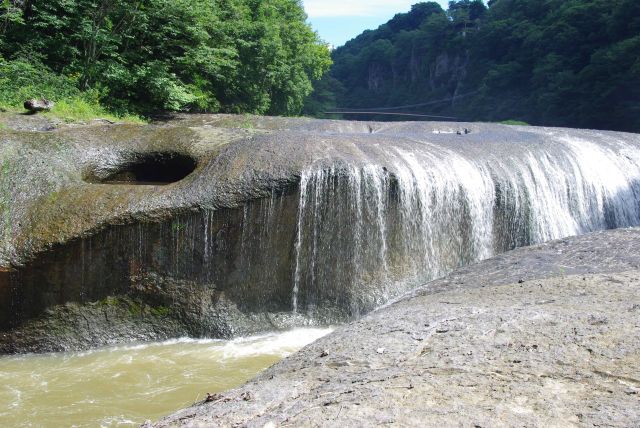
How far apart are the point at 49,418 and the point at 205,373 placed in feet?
5.73

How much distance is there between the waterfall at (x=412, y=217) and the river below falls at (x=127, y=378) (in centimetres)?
108

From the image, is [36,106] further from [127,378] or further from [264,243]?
[127,378]

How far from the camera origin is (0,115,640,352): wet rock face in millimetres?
8258

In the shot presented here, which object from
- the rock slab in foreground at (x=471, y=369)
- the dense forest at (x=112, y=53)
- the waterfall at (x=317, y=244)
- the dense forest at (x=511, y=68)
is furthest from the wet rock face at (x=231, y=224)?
the dense forest at (x=511, y=68)

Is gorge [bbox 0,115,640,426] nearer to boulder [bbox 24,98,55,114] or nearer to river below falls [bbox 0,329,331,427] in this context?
river below falls [bbox 0,329,331,427]

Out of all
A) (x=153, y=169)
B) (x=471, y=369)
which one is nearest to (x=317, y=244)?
(x=153, y=169)

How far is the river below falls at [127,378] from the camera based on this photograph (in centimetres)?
600

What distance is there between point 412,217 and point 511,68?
4588 centimetres

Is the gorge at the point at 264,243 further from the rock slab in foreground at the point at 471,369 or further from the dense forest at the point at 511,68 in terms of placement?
the dense forest at the point at 511,68

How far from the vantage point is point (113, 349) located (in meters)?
8.09

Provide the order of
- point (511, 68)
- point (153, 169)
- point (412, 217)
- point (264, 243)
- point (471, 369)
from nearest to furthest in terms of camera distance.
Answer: point (471, 369) → point (264, 243) → point (412, 217) → point (153, 169) → point (511, 68)

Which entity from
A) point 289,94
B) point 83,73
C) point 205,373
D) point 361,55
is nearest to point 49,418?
point 205,373

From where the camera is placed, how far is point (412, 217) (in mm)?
9797

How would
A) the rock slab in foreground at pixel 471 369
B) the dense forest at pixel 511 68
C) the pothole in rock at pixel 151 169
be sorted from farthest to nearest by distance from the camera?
the dense forest at pixel 511 68 → the pothole in rock at pixel 151 169 → the rock slab in foreground at pixel 471 369
